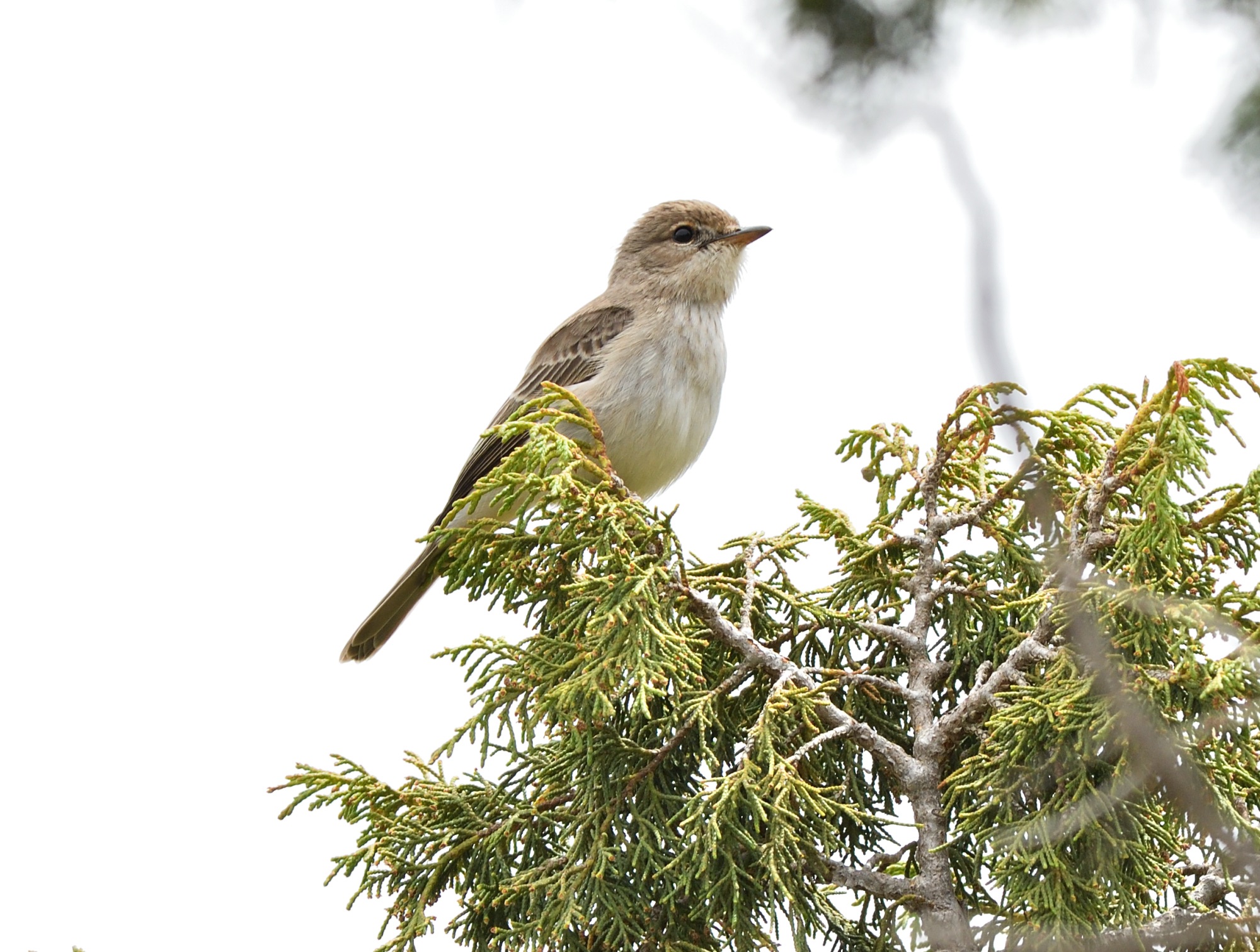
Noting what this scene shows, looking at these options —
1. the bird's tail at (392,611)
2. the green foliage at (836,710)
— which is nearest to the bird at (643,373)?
the bird's tail at (392,611)

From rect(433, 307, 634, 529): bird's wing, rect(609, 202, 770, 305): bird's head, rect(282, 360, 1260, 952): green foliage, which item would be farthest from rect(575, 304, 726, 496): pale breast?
rect(282, 360, 1260, 952): green foliage

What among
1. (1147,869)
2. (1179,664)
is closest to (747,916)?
(1147,869)

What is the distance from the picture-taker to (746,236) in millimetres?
6953

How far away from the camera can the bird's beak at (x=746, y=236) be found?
6953mm

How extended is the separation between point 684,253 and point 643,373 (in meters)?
1.26

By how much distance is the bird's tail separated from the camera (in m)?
5.87

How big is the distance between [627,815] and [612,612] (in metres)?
0.63

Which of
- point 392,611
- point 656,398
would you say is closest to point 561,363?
point 656,398

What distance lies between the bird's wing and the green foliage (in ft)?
7.82

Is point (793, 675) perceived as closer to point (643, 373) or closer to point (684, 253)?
point (643, 373)

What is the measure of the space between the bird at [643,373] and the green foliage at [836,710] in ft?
6.33

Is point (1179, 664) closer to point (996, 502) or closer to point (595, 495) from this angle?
point (996, 502)

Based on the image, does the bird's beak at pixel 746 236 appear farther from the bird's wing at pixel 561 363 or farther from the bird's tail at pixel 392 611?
the bird's tail at pixel 392 611

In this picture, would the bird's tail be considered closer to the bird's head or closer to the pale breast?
the pale breast
